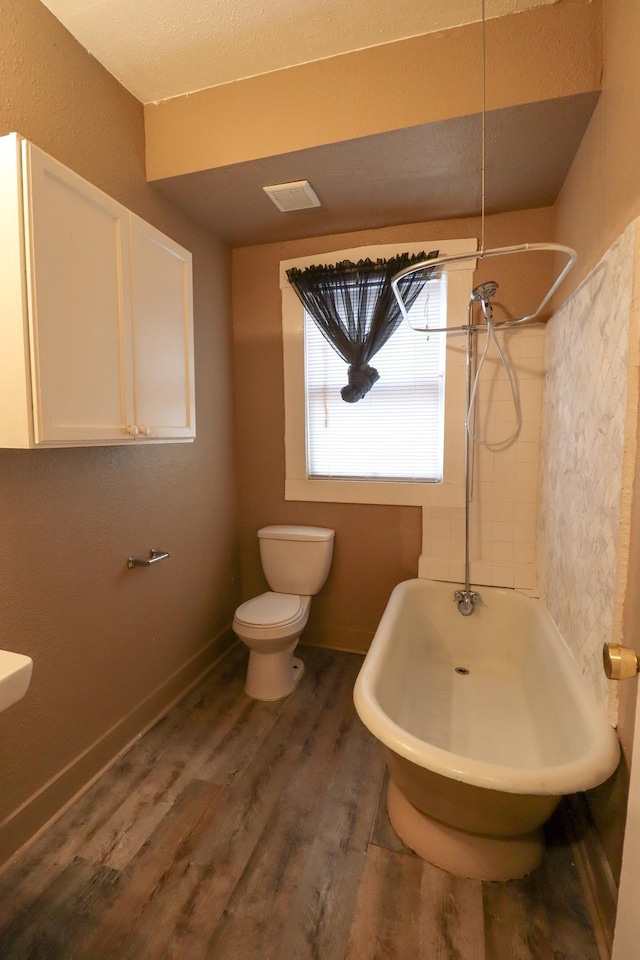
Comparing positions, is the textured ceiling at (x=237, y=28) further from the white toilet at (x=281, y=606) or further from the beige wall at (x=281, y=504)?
the white toilet at (x=281, y=606)

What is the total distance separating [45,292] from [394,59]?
147 cm

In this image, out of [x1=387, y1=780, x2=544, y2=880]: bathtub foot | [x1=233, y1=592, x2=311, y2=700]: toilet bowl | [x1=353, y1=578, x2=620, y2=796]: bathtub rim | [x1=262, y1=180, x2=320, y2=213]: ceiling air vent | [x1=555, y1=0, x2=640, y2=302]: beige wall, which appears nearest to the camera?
[x1=353, y1=578, x2=620, y2=796]: bathtub rim

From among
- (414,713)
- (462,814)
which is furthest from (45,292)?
(414,713)

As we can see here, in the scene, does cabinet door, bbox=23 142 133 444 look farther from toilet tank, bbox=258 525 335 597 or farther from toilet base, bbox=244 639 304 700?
toilet base, bbox=244 639 304 700

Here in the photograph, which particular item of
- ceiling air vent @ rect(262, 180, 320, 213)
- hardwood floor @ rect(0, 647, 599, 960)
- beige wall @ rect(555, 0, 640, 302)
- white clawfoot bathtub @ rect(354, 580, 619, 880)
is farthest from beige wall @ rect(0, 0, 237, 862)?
beige wall @ rect(555, 0, 640, 302)

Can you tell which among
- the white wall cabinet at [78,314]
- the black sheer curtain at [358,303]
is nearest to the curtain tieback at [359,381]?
the black sheer curtain at [358,303]

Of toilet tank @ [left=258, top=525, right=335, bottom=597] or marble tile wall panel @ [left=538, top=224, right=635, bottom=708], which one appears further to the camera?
toilet tank @ [left=258, top=525, right=335, bottom=597]

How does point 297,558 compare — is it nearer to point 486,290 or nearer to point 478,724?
point 478,724

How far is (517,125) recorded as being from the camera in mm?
1552

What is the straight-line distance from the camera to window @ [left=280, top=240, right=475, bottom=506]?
7.45ft

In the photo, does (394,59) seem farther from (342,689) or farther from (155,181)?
(342,689)

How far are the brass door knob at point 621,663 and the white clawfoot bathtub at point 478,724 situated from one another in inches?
17.1

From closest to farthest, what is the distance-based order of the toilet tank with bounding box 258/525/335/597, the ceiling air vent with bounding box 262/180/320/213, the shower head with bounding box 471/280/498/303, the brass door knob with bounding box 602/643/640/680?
the brass door knob with bounding box 602/643/640/680
the shower head with bounding box 471/280/498/303
the ceiling air vent with bounding box 262/180/320/213
the toilet tank with bounding box 258/525/335/597

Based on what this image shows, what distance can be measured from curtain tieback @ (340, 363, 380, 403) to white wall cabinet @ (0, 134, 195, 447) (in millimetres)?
975
